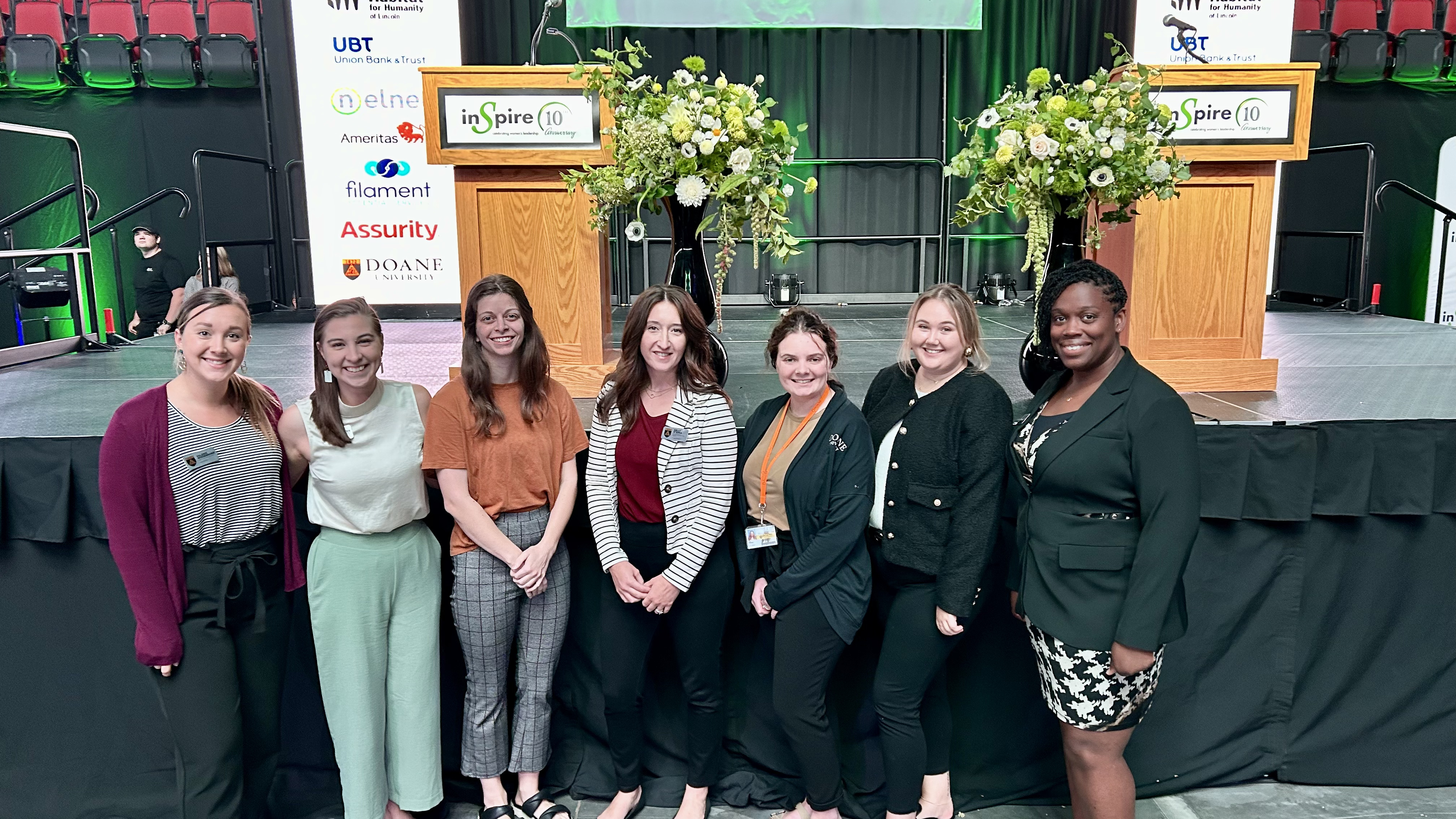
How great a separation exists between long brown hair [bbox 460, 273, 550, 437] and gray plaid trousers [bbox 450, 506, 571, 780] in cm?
25

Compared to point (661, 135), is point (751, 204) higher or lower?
lower

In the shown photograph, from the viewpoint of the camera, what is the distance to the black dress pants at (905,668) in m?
2.27

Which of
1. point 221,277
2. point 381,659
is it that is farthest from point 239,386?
point 221,277

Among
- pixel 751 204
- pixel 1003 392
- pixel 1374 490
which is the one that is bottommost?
pixel 1374 490

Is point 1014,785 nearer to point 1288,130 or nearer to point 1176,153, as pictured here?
point 1176,153

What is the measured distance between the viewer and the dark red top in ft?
7.73

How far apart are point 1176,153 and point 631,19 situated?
5.45 meters

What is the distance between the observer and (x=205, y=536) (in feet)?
7.20

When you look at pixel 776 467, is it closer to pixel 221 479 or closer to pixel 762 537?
pixel 762 537

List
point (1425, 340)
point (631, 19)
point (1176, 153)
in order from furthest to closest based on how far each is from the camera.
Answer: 1. point (631, 19)
2. point (1425, 340)
3. point (1176, 153)

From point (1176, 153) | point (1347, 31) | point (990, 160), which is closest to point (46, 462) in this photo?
point (990, 160)

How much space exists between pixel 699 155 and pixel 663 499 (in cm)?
107

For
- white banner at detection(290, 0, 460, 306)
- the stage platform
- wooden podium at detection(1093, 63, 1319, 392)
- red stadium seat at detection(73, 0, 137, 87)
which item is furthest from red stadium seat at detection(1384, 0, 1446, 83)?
red stadium seat at detection(73, 0, 137, 87)

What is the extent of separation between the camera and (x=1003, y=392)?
2230mm
